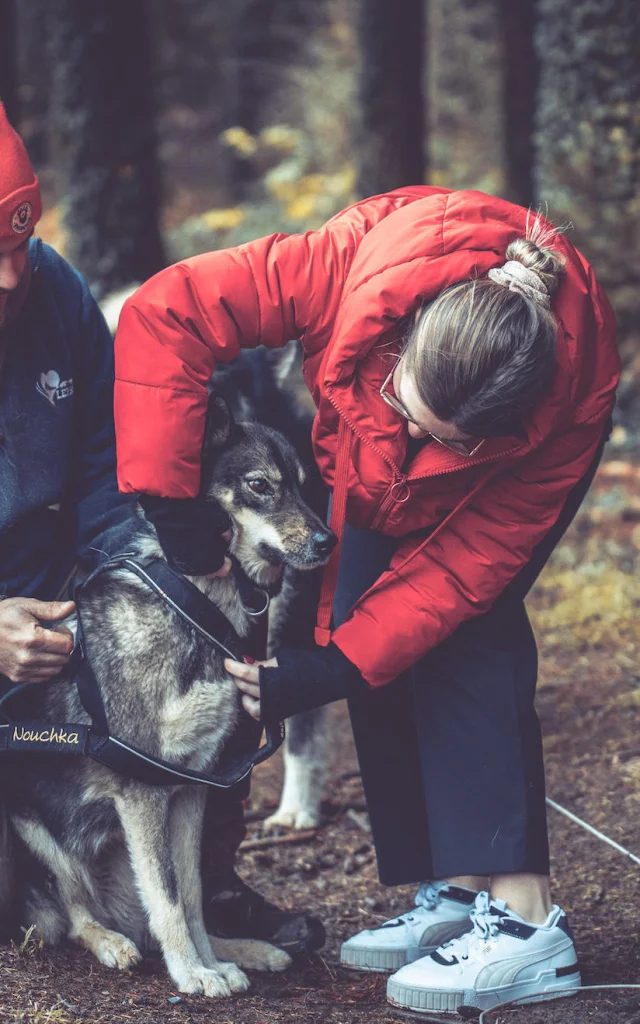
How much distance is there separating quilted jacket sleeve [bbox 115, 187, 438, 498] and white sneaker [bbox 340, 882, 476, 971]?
1335 millimetres

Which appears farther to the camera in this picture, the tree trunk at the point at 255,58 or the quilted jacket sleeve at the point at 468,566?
the tree trunk at the point at 255,58

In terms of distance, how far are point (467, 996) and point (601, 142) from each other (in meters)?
6.76

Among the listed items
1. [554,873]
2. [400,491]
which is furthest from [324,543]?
[554,873]

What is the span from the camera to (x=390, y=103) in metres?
8.51

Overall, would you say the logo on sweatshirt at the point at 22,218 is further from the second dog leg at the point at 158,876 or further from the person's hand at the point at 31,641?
the second dog leg at the point at 158,876

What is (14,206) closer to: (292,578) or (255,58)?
(292,578)

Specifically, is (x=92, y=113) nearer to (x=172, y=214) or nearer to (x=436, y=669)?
(x=436, y=669)

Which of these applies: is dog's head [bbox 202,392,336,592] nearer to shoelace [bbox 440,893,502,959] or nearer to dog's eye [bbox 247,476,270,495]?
dog's eye [bbox 247,476,270,495]

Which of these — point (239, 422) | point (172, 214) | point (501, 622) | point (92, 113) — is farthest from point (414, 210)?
point (172, 214)

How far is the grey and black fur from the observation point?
338 centimetres

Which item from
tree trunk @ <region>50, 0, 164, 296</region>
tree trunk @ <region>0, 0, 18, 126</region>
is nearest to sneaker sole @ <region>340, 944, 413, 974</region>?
tree trunk @ <region>50, 0, 164, 296</region>

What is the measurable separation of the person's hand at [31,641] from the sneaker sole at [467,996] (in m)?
1.15

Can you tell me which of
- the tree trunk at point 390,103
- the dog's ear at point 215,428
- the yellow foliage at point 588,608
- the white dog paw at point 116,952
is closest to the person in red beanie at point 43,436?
the dog's ear at point 215,428

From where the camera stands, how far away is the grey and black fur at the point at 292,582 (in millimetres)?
3377
